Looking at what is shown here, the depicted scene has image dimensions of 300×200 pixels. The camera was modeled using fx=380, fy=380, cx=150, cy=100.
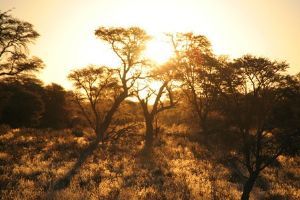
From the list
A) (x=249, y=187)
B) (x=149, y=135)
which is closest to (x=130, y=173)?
(x=249, y=187)

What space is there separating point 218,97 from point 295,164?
524 inches

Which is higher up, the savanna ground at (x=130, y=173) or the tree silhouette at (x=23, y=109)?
the tree silhouette at (x=23, y=109)

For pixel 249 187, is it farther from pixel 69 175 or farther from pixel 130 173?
pixel 69 175

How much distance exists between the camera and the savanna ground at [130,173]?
14906mm

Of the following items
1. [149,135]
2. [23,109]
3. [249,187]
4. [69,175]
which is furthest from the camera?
[23,109]

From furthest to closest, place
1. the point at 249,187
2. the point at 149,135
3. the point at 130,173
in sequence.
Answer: the point at 149,135 → the point at 130,173 → the point at 249,187

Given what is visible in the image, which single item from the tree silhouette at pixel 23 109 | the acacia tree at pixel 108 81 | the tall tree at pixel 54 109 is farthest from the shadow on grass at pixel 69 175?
the tall tree at pixel 54 109

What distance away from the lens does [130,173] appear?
19.4m

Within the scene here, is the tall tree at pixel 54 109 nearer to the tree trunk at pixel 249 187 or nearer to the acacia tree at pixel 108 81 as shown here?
the acacia tree at pixel 108 81

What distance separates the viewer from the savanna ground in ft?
48.9

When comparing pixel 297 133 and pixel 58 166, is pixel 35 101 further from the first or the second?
pixel 297 133

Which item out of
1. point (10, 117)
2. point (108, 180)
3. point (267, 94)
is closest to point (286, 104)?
point (267, 94)

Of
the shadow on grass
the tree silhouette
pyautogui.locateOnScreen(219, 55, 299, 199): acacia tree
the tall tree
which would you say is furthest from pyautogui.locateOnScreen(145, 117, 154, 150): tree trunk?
the tall tree

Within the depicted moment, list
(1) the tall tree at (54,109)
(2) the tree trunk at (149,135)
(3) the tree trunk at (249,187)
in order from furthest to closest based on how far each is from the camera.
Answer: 1. (1) the tall tree at (54,109)
2. (2) the tree trunk at (149,135)
3. (3) the tree trunk at (249,187)
